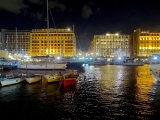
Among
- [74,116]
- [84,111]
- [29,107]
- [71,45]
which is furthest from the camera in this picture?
[71,45]

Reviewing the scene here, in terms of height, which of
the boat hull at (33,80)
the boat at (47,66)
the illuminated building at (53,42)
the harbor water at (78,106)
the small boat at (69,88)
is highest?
the illuminated building at (53,42)

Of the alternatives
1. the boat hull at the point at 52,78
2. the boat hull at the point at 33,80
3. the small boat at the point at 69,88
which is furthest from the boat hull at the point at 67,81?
the boat hull at the point at 33,80

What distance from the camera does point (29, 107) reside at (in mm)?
26344

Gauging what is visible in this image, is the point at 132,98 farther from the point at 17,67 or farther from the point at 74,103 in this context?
the point at 17,67

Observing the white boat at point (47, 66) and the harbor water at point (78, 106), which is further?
the white boat at point (47, 66)

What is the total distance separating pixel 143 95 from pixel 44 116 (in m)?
18.8

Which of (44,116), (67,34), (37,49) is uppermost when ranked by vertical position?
(67,34)

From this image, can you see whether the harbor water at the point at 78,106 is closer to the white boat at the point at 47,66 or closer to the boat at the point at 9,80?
the boat at the point at 9,80

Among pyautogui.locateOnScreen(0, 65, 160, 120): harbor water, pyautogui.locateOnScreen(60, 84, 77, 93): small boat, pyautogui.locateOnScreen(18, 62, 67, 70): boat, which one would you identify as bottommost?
pyautogui.locateOnScreen(0, 65, 160, 120): harbor water

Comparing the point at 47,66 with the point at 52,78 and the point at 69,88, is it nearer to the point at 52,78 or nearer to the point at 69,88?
the point at 52,78

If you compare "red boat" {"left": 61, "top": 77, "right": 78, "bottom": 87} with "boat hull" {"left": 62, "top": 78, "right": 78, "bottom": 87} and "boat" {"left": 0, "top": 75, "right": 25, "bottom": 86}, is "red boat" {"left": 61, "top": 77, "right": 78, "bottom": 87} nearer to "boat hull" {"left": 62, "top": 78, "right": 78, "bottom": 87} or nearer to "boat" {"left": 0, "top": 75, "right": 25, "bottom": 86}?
"boat hull" {"left": 62, "top": 78, "right": 78, "bottom": 87}

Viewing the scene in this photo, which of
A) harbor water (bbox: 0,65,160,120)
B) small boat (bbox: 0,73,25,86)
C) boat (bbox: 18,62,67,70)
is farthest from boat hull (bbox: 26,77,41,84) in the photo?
boat (bbox: 18,62,67,70)

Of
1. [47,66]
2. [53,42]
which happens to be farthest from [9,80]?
[53,42]

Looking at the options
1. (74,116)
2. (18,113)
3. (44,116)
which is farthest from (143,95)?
(18,113)
